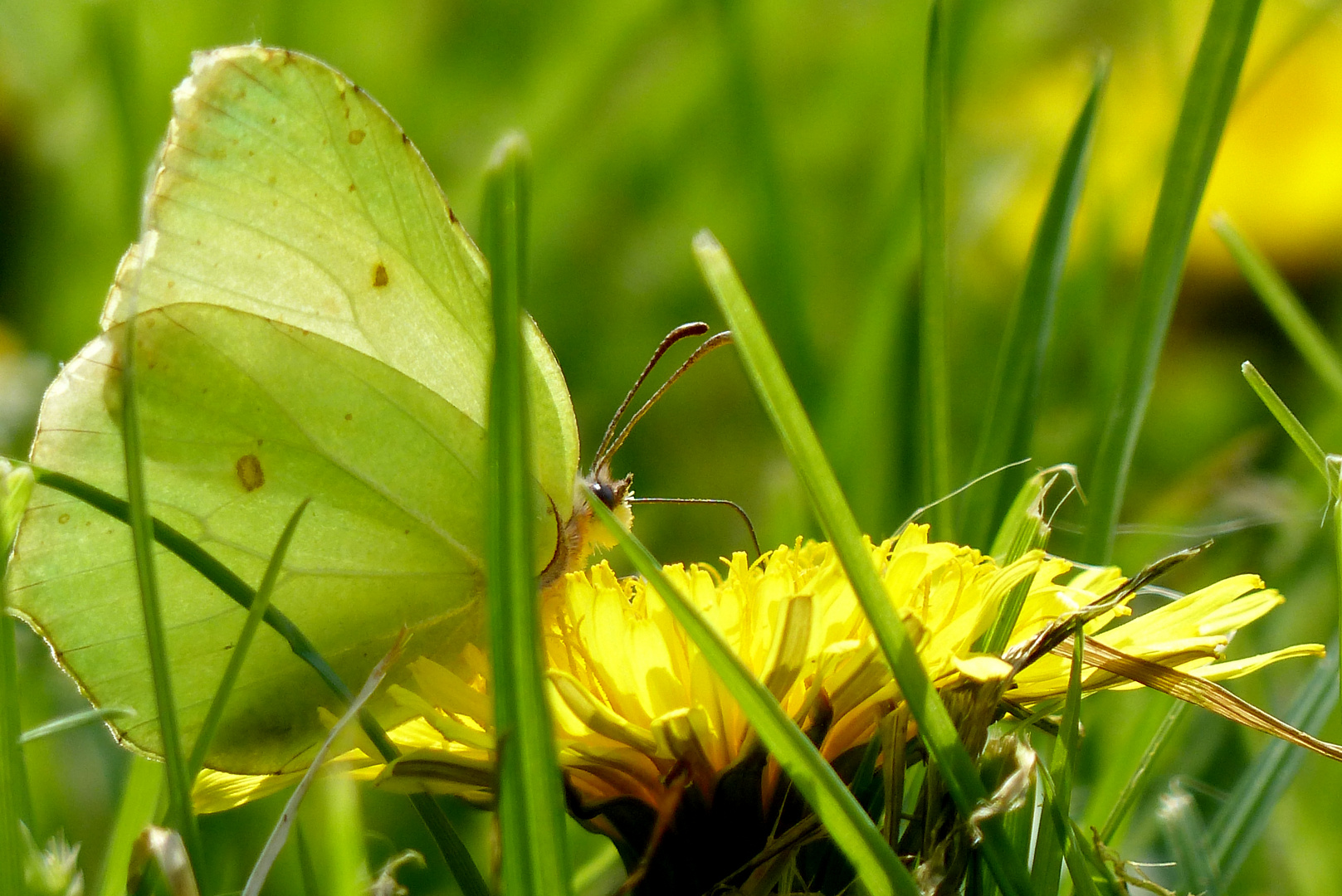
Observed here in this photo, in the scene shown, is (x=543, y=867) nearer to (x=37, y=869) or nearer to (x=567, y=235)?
(x=37, y=869)

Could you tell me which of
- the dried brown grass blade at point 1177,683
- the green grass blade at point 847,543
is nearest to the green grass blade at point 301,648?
the green grass blade at point 847,543

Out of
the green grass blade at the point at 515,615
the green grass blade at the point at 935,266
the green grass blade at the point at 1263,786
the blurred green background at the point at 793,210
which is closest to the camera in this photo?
the green grass blade at the point at 515,615

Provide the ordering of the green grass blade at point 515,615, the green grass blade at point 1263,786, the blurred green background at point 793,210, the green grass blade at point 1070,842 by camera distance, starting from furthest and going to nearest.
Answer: the blurred green background at point 793,210 < the green grass blade at point 1263,786 < the green grass blade at point 1070,842 < the green grass blade at point 515,615

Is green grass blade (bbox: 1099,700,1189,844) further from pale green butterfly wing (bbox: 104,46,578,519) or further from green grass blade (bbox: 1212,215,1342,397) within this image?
pale green butterfly wing (bbox: 104,46,578,519)

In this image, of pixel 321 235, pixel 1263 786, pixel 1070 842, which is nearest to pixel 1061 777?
pixel 1070 842

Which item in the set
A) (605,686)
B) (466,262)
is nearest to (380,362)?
(466,262)

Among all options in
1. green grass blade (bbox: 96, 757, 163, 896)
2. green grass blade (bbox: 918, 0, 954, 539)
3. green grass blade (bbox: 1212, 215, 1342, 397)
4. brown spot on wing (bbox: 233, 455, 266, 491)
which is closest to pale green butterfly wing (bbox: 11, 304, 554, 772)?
brown spot on wing (bbox: 233, 455, 266, 491)

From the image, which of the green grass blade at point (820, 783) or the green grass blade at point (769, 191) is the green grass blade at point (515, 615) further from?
the green grass blade at point (769, 191)

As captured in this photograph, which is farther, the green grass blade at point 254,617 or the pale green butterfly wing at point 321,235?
the pale green butterfly wing at point 321,235

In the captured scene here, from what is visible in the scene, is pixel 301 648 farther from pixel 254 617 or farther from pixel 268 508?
pixel 268 508
